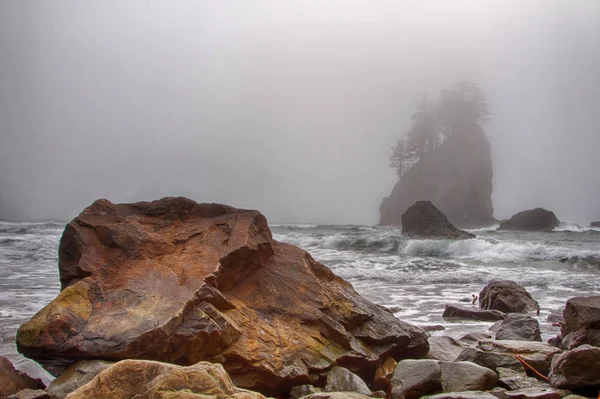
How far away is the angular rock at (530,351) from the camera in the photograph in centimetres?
346

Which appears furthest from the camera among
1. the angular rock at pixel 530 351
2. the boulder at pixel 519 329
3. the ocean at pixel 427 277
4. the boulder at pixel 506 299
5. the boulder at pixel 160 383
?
the boulder at pixel 506 299

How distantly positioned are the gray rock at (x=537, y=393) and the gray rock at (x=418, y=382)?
0.42 metres

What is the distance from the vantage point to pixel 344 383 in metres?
2.99

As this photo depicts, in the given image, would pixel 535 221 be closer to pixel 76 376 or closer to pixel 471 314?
pixel 471 314

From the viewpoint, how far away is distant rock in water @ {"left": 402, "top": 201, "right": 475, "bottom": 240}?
76.5 ft

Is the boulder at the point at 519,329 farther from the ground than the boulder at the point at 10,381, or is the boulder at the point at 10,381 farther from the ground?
the boulder at the point at 10,381

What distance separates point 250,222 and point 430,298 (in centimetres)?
498

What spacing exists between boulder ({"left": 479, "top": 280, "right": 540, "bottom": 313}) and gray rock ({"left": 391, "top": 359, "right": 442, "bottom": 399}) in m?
4.34

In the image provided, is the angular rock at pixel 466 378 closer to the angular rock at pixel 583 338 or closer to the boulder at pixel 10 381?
the angular rock at pixel 583 338

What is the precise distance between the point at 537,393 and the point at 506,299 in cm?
435

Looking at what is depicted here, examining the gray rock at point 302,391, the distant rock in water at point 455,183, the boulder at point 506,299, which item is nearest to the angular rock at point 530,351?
the gray rock at point 302,391

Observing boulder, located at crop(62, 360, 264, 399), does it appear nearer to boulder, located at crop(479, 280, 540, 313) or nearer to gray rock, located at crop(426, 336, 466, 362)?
gray rock, located at crop(426, 336, 466, 362)

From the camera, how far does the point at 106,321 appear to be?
2.94 m

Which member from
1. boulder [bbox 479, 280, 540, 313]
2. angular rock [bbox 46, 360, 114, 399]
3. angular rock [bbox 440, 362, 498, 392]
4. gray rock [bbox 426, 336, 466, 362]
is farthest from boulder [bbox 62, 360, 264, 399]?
boulder [bbox 479, 280, 540, 313]
